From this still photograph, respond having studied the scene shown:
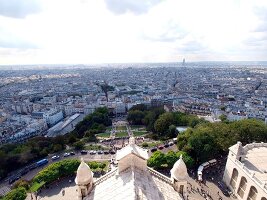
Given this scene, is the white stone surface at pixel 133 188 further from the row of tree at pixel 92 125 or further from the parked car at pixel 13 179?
the row of tree at pixel 92 125

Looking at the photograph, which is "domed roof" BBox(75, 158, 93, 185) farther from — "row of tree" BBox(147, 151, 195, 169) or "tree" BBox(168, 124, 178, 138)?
"tree" BBox(168, 124, 178, 138)

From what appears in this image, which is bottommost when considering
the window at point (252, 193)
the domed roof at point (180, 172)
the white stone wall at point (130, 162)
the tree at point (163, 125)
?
the tree at point (163, 125)

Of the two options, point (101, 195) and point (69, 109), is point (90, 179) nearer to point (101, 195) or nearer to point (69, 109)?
point (101, 195)

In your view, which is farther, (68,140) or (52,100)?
(52,100)

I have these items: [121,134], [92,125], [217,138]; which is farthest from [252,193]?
[92,125]

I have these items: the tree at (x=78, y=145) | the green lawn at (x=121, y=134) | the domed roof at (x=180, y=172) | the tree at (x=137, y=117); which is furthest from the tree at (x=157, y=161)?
the tree at (x=137, y=117)

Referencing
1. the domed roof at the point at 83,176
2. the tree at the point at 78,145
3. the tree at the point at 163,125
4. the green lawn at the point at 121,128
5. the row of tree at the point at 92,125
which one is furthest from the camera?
the green lawn at the point at 121,128

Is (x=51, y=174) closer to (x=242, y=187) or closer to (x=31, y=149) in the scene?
(x=31, y=149)

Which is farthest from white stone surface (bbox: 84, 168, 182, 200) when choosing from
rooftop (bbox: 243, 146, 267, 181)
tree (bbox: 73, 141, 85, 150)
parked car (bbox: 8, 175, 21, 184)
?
tree (bbox: 73, 141, 85, 150)

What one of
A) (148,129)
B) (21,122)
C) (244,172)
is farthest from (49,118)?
(244,172)
